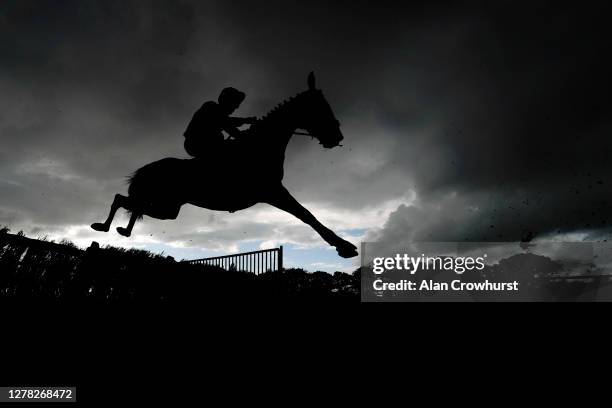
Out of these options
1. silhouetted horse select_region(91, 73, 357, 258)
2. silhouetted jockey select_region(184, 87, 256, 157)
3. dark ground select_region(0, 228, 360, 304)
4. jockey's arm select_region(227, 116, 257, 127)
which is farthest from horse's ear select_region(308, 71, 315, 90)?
dark ground select_region(0, 228, 360, 304)

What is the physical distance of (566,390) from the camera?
2688mm

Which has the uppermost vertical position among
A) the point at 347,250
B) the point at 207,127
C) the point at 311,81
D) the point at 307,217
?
the point at 311,81

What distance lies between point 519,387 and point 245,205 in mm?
4598

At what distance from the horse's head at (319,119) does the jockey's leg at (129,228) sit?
3502mm

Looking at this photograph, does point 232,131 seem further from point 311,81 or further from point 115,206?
point 115,206

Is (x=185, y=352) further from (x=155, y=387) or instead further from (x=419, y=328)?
(x=419, y=328)

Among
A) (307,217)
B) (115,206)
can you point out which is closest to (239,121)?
(307,217)

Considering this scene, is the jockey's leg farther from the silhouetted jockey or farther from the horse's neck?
the horse's neck

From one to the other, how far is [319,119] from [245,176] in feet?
5.68

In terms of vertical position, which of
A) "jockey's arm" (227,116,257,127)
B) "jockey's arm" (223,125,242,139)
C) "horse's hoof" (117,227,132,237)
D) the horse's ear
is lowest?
"horse's hoof" (117,227,132,237)

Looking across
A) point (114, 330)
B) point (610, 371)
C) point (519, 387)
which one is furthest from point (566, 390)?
point (114, 330)

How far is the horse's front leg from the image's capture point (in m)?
5.92

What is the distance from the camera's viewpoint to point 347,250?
19.4ft

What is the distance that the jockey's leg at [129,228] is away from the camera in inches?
243
